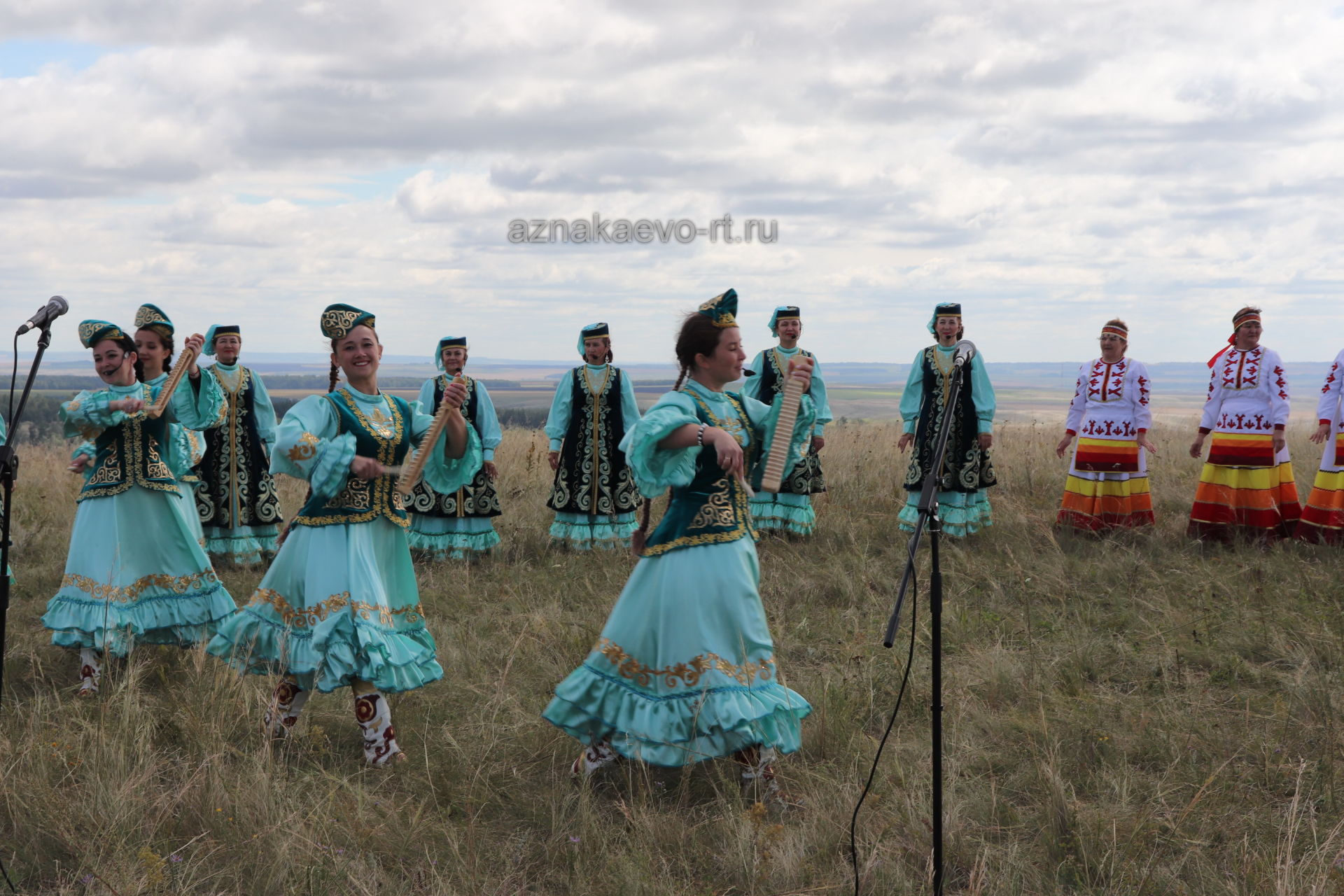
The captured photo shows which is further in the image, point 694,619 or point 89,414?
point 89,414

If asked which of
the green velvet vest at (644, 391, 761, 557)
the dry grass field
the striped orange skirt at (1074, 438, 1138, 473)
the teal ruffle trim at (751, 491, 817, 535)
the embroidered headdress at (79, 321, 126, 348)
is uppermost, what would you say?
the embroidered headdress at (79, 321, 126, 348)

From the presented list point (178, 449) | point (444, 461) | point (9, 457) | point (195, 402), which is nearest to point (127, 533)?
point (178, 449)

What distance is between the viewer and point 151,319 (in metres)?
5.89

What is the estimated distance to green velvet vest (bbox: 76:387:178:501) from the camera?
577 cm

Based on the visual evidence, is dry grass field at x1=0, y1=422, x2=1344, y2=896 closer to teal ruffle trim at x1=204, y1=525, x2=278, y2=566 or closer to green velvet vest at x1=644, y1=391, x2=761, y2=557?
green velvet vest at x1=644, y1=391, x2=761, y2=557

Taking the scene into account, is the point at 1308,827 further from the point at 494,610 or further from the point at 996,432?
the point at 996,432

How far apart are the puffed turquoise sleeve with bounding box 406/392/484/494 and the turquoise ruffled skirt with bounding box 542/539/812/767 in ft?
3.98

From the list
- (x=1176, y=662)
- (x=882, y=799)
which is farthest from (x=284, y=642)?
(x=1176, y=662)

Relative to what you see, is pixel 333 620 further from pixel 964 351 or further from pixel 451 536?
pixel 451 536

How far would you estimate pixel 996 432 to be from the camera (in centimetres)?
1744

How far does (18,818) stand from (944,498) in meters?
7.50

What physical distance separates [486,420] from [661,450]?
5354 millimetres

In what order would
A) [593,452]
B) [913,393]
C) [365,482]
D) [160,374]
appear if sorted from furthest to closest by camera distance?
[913,393]
[593,452]
[160,374]
[365,482]

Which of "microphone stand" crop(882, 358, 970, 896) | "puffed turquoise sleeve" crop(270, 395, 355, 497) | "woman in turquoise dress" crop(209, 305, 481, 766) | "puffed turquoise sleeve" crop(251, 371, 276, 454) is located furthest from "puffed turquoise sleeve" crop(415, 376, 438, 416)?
"microphone stand" crop(882, 358, 970, 896)
